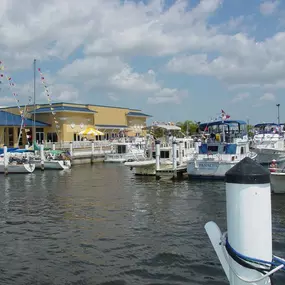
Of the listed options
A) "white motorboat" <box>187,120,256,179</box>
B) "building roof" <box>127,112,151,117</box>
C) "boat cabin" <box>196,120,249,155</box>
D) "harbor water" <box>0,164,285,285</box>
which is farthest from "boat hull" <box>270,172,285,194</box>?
"building roof" <box>127,112,151,117</box>

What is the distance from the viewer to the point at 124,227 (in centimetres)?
1461

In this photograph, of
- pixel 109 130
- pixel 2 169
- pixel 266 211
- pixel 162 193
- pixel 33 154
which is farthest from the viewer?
pixel 109 130

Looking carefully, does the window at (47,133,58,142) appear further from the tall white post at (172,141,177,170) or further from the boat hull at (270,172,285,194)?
the boat hull at (270,172,285,194)

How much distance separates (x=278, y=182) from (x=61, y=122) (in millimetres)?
46692

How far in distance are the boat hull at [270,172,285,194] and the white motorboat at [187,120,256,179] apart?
7.80 meters

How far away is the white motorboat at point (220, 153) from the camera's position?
2845 cm

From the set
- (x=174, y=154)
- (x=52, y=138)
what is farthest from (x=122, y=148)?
(x=174, y=154)

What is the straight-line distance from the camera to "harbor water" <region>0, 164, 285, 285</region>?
978cm

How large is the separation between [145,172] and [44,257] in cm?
2195

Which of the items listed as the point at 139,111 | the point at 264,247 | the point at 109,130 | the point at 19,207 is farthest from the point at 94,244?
the point at 139,111

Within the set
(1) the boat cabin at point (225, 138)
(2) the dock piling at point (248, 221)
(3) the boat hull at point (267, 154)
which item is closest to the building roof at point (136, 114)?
(3) the boat hull at point (267, 154)

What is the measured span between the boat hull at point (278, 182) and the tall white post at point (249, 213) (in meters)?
17.8

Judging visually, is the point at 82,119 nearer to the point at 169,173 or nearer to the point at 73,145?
the point at 73,145

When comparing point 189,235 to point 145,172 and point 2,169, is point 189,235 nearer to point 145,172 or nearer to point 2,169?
point 145,172
